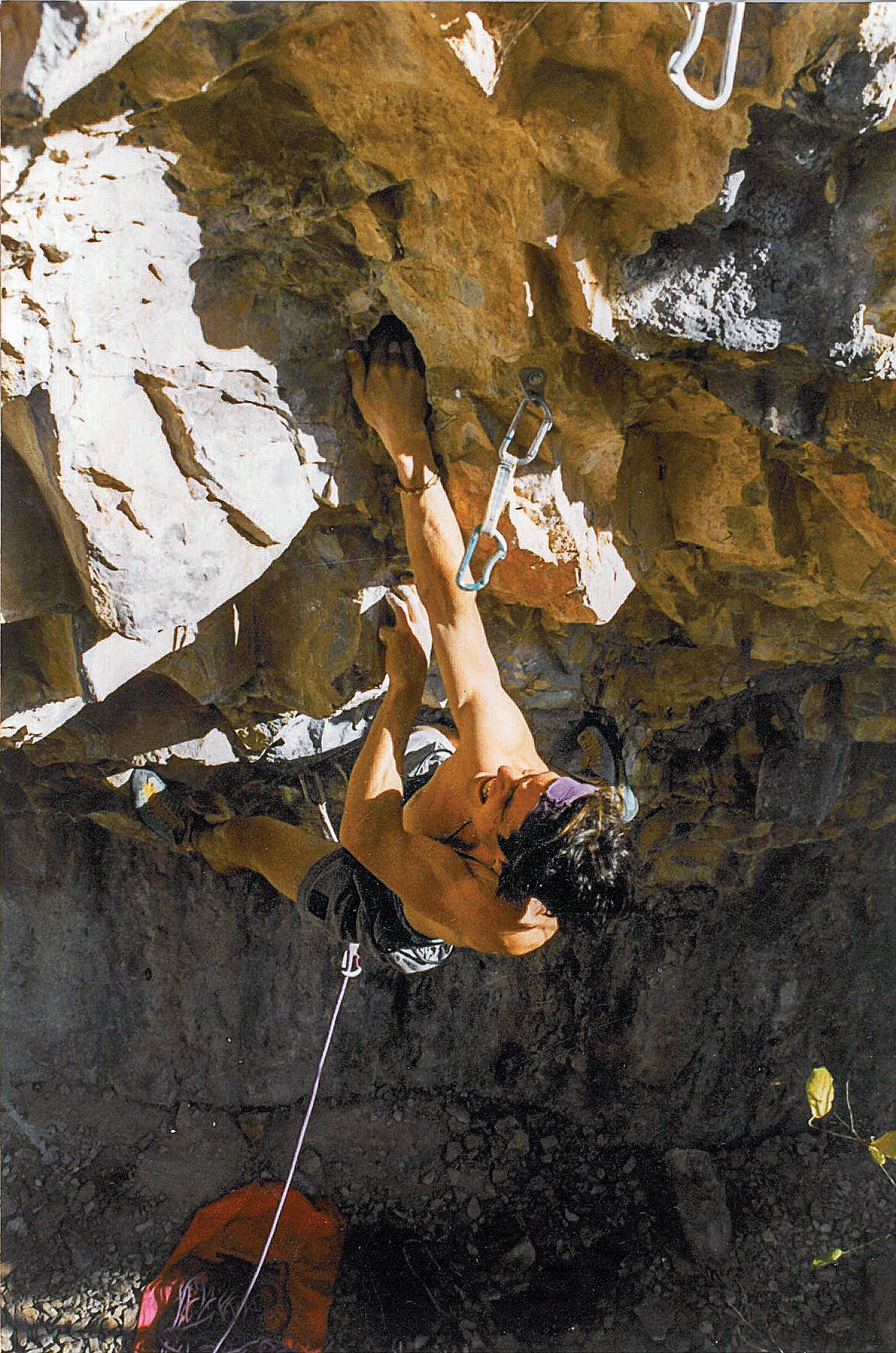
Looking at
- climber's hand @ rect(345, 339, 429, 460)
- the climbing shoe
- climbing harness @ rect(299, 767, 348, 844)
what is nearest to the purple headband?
climber's hand @ rect(345, 339, 429, 460)

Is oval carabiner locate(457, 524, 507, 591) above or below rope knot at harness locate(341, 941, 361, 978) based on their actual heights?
above

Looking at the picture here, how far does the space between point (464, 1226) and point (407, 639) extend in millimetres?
3505

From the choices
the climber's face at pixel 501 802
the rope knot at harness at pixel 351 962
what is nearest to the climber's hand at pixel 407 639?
the climber's face at pixel 501 802

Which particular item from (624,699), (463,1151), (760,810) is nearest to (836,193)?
(624,699)

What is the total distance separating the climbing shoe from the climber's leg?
0.16ft

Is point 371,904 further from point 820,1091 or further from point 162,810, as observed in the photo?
point 820,1091

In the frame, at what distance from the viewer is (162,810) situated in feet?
9.84

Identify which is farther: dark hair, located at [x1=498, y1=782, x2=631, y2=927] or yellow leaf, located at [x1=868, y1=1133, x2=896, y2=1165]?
yellow leaf, located at [x1=868, y1=1133, x2=896, y2=1165]

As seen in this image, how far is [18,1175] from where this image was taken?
417 centimetres

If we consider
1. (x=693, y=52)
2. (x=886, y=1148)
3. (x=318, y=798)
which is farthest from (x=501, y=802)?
(x=886, y=1148)

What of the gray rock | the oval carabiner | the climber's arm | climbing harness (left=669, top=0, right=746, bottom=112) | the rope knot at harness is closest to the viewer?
climbing harness (left=669, top=0, right=746, bottom=112)

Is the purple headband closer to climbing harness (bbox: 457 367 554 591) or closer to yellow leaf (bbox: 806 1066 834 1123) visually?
climbing harness (bbox: 457 367 554 591)

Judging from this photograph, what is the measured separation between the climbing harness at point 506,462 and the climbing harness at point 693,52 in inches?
21.9

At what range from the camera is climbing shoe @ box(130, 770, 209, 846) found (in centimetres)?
283
